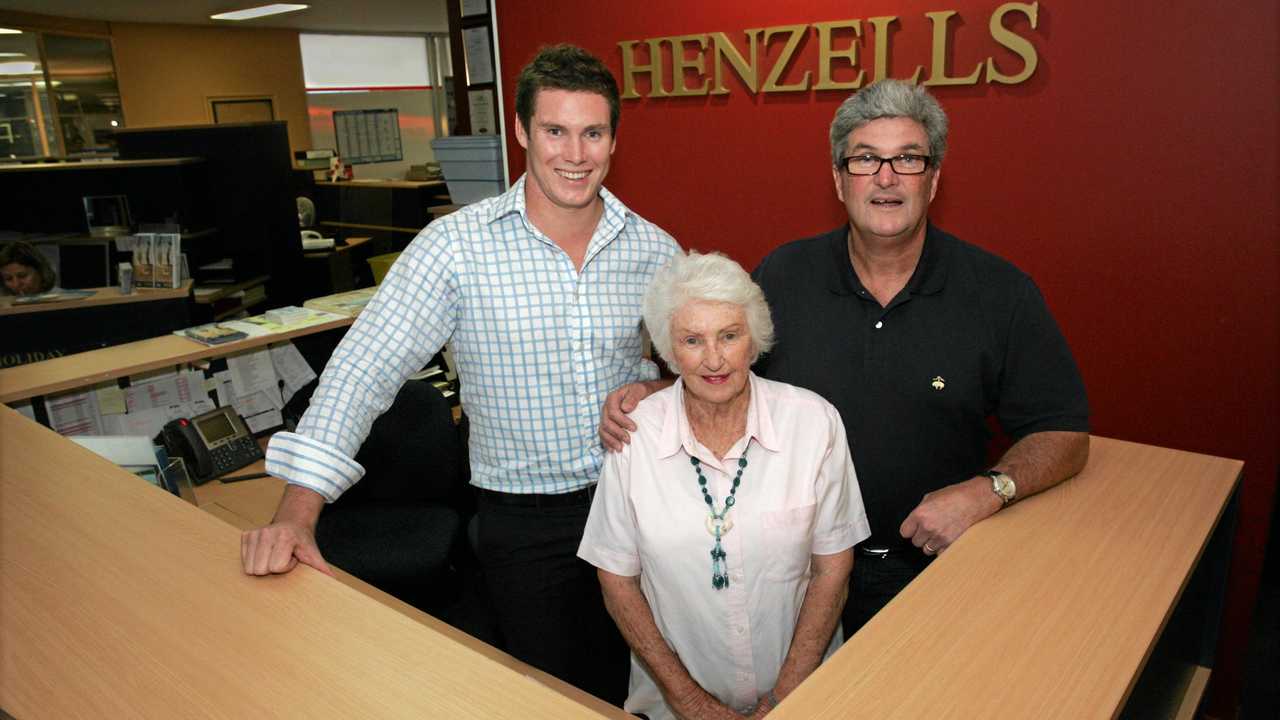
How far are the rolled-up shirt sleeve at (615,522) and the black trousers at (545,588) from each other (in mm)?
275

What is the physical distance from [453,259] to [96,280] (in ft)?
19.4

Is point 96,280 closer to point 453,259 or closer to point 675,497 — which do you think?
point 453,259

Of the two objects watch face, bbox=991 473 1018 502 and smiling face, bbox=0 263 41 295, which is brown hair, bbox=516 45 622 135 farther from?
smiling face, bbox=0 263 41 295

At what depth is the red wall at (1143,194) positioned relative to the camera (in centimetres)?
237

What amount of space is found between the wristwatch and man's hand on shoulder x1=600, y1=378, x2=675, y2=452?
2.47ft

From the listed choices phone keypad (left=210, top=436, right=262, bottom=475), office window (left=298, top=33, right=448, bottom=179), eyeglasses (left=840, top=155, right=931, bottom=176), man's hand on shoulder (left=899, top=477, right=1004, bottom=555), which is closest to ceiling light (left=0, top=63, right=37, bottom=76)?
office window (left=298, top=33, right=448, bottom=179)

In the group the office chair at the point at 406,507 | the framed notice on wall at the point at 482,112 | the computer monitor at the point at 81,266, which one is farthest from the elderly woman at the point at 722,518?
the computer monitor at the point at 81,266

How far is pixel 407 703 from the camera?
3.92 feet

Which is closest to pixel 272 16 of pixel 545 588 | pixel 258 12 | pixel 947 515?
pixel 258 12

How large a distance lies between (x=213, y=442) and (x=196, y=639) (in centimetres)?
208

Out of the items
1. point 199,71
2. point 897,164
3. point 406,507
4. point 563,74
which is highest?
point 199,71

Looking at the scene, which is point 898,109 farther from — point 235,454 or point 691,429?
point 235,454

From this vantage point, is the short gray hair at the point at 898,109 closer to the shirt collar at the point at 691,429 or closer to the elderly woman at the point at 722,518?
the elderly woman at the point at 722,518

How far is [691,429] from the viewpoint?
181 cm
